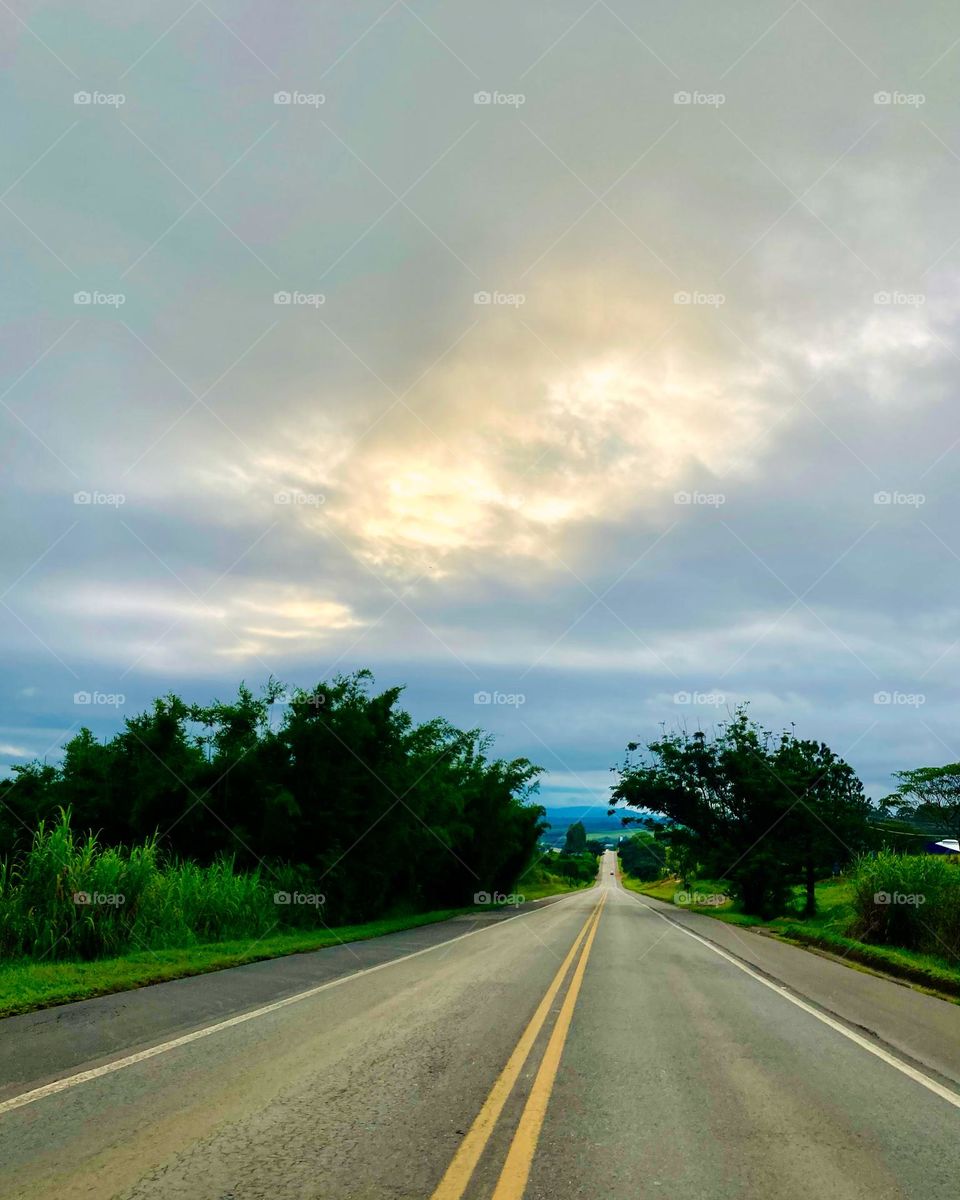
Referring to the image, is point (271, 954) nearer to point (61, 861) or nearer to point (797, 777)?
point (61, 861)

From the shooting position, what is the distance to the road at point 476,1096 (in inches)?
178

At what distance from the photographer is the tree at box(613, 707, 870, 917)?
3850 centimetres

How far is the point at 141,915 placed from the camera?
581 inches

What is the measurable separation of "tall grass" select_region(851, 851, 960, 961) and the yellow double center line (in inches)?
481

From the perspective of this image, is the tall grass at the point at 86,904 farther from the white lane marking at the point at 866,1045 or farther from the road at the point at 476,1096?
the white lane marking at the point at 866,1045

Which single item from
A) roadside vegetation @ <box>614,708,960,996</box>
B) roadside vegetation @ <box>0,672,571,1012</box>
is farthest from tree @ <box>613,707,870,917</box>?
roadside vegetation @ <box>0,672,571,1012</box>

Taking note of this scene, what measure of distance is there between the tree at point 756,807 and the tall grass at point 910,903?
18474 millimetres

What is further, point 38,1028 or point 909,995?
point 909,995

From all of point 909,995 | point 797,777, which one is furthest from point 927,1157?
point 797,777

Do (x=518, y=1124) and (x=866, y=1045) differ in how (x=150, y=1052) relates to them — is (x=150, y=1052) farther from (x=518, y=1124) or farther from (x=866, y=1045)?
(x=866, y=1045)

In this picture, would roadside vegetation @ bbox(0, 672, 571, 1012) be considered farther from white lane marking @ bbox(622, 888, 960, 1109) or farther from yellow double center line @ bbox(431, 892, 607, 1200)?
white lane marking @ bbox(622, 888, 960, 1109)

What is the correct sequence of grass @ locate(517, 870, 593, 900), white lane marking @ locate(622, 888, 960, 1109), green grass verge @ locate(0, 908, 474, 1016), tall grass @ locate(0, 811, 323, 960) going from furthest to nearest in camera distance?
grass @ locate(517, 870, 593, 900) < tall grass @ locate(0, 811, 323, 960) < green grass verge @ locate(0, 908, 474, 1016) < white lane marking @ locate(622, 888, 960, 1109)

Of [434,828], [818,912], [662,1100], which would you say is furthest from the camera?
[818,912]

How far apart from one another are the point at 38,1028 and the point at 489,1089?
4.71 metres
